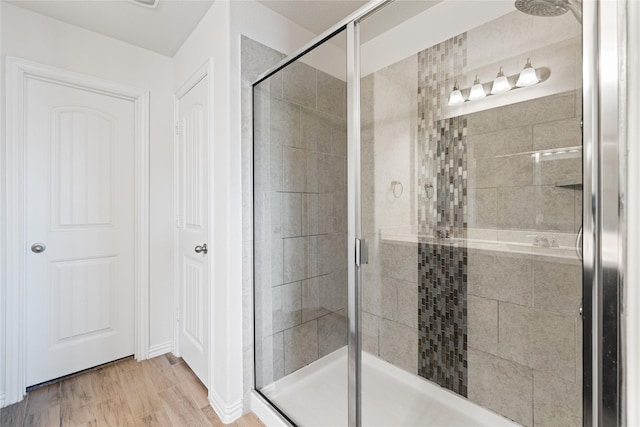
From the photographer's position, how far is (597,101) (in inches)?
25.8

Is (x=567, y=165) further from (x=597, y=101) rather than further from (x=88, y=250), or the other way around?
(x=88, y=250)

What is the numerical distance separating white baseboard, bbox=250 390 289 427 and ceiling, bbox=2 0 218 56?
237cm

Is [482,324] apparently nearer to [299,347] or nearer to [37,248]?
[299,347]

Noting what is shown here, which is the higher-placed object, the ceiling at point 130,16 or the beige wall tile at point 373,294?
the ceiling at point 130,16

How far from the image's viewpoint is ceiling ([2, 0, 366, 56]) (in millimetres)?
1875

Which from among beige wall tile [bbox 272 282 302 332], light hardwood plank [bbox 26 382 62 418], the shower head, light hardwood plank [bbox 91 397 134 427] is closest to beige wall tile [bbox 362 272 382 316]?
beige wall tile [bbox 272 282 302 332]

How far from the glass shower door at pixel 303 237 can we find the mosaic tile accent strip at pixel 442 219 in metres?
0.56

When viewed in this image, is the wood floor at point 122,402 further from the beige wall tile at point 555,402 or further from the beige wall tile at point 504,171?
the beige wall tile at point 504,171

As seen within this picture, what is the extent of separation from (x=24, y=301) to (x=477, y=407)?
2.81m

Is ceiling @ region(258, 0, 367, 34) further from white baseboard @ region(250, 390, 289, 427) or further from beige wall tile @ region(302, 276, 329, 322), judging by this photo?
white baseboard @ region(250, 390, 289, 427)

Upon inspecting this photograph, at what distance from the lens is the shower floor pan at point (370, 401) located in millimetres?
1579

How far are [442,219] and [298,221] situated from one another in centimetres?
79

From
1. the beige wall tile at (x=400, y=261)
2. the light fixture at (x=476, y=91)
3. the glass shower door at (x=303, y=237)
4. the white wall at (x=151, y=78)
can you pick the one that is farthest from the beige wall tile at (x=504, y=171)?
the white wall at (x=151, y=78)

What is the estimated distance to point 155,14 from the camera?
1.96 m
